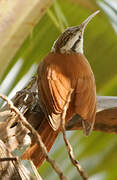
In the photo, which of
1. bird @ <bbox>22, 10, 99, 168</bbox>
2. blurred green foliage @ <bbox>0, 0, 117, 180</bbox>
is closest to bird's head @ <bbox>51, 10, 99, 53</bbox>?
bird @ <bbox>22, 10, 99, 168</bbox>

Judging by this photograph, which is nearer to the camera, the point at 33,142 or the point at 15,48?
the point at 33,142

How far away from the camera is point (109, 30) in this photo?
2.59 m

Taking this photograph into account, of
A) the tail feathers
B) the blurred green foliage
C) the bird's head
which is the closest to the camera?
the tail feathers

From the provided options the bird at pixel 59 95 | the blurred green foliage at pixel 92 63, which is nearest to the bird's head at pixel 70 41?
the bird at pixel 59 95

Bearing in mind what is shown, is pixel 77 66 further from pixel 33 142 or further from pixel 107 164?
pixel 107 164

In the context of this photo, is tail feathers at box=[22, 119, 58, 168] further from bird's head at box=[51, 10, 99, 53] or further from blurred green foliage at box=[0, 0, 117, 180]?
blurred green foliage at box=[0, 0, 117, 180]

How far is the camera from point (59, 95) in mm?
1584

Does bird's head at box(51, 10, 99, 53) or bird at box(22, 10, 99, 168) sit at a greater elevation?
bird's head at box(51, 10, 99, 53)

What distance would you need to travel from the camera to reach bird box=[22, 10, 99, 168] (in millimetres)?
1535

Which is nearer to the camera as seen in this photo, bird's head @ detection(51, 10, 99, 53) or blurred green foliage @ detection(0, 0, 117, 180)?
bird's head @ detection(51, 10, 99, 53)

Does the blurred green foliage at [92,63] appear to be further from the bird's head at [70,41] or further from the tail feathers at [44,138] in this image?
the tail feathers at [44,138]

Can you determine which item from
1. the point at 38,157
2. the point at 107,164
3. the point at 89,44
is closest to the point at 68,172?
the point at 107,164

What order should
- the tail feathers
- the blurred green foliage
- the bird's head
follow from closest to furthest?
the tail feathers → the bird's head → the blurred green foliage

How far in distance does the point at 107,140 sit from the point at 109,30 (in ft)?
2.49
